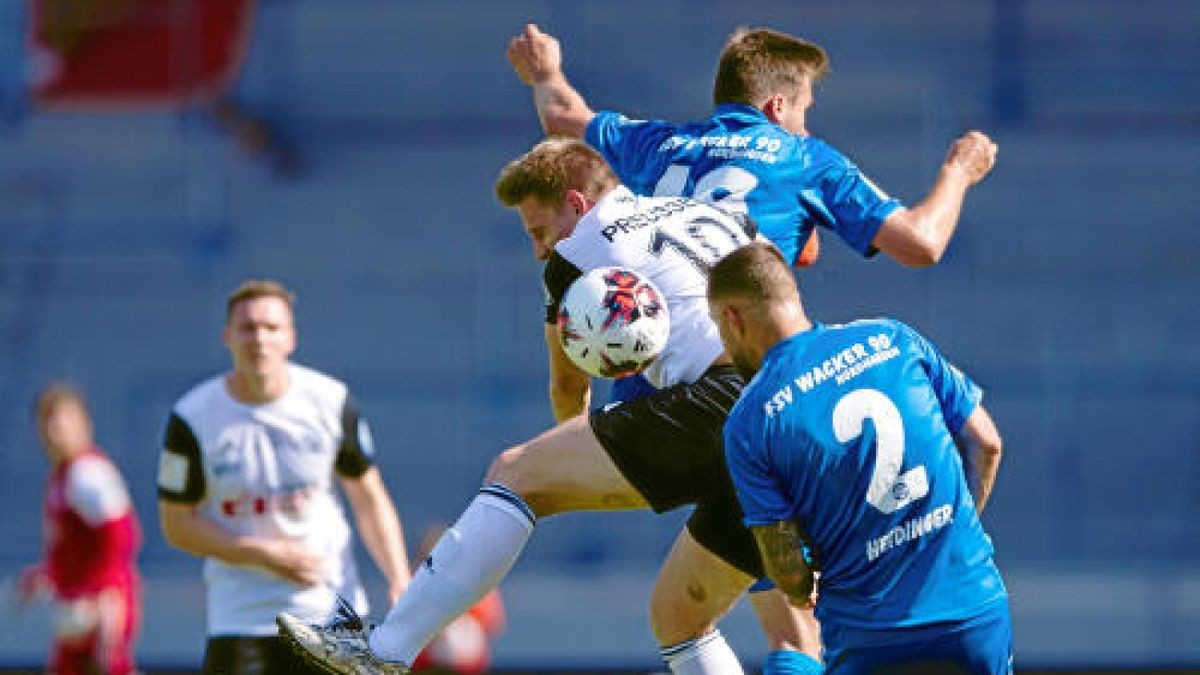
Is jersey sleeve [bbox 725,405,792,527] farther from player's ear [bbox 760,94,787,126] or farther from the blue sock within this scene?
player's ear [bbox 760,94,787,126]

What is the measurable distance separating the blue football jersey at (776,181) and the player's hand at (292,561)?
269cm

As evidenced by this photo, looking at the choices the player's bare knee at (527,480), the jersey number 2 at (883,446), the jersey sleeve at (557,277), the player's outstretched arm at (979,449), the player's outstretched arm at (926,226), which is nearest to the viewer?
the jersey number 2 at (883,446)

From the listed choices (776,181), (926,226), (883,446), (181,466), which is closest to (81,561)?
(181,466)

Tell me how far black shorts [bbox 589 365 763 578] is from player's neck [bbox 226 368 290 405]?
3.03 meters

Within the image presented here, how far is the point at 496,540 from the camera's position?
5504 mm

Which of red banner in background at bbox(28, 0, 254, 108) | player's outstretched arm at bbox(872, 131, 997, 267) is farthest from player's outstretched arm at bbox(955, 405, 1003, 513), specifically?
red banner in background at bbox(28, 0, 254, 108)

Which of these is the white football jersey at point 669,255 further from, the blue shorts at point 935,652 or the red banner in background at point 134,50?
the red banner in background at point 134,50

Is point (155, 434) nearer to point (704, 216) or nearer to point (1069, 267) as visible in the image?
point (1069, 267)

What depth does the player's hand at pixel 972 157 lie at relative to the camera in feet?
20.0

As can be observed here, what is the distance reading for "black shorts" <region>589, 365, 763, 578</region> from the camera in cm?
547

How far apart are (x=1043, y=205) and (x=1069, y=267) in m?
0.96

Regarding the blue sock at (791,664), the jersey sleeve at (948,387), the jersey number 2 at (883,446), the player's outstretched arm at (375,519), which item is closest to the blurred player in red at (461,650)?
the player's outstretched arm at (375,519)

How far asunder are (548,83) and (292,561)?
2.40 m

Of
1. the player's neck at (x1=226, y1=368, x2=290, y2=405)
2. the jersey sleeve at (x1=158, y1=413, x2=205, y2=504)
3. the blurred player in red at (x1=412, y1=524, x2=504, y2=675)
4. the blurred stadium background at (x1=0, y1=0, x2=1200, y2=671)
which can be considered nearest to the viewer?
the jersey sleeve at (x1=158, y1=413, x2=205, y2=504)
